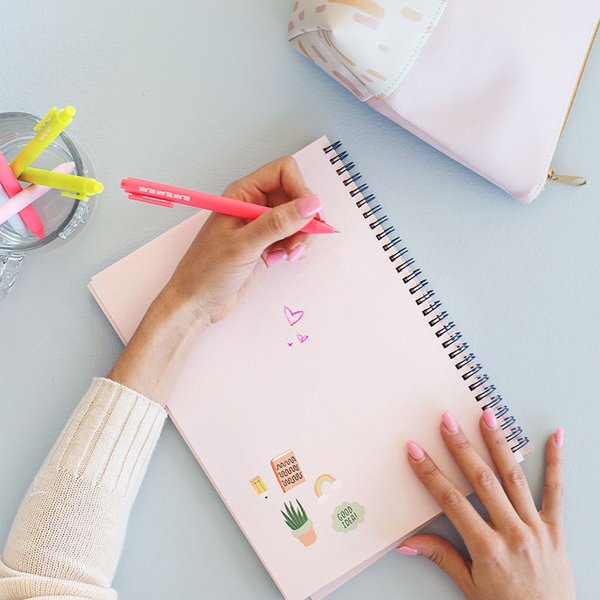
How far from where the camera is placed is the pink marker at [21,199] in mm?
519

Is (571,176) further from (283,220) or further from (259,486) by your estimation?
(259,486)

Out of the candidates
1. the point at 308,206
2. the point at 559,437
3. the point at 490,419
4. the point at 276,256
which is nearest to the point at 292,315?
the point at 276,256

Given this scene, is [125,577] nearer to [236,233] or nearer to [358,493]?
[358,493]

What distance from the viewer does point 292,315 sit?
0.65 m

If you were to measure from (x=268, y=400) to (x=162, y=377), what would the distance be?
0.14 meters

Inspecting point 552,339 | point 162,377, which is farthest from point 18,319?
point 552,339

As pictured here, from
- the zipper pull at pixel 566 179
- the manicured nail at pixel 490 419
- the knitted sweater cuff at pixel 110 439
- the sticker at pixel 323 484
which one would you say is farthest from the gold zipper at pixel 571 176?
the knitted sweater cuff at pixel 110 439

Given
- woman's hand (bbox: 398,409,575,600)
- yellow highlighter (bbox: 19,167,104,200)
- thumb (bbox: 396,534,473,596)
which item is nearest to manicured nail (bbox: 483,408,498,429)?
woman's hand (bbox: 398,409,575,600)

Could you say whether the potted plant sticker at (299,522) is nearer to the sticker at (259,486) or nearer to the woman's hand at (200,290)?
the sticker at (259,486)

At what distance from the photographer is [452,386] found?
25.5 inches

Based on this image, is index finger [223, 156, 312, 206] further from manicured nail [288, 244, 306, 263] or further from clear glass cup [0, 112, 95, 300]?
clear glass cup [0, 112, 95, 300]

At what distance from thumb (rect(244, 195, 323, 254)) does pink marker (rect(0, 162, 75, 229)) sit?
0.23m

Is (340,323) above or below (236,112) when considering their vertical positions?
below

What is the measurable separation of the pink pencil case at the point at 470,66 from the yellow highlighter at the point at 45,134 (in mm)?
296
